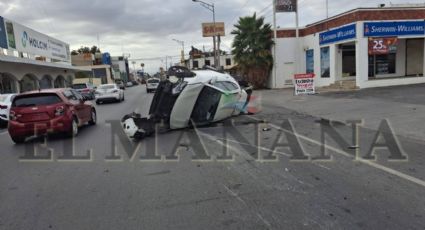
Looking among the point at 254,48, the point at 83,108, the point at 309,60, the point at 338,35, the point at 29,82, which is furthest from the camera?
the point at 29,82

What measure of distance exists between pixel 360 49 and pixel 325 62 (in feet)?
14.7

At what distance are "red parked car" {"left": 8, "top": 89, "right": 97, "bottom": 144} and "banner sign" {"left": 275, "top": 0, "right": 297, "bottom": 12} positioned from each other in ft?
74.7

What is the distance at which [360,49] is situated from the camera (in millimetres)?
Answer: 23953

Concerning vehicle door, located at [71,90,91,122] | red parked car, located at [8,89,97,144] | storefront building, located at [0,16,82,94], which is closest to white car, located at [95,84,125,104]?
storefront building, located at [0,16,82,94]

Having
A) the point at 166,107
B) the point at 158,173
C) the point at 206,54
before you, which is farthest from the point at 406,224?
the point at 206,54

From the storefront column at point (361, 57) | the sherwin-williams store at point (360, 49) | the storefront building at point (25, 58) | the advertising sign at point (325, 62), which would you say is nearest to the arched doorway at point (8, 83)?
the storefront building at point (25, 58)

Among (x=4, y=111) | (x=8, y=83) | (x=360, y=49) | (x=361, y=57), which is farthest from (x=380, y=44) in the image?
(x=8, y=83)

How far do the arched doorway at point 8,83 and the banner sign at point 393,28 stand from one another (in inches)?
1043

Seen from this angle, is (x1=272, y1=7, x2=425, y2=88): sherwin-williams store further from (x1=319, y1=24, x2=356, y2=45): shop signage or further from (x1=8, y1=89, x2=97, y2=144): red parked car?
(x1=8, y1=89, x2=97, y2=144): red parked car

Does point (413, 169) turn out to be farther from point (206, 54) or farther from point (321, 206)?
point (206, 54)

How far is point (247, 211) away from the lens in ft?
15.9

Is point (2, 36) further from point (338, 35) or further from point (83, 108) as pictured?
point (338, 35)

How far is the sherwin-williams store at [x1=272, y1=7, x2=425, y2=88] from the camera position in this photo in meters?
24.0

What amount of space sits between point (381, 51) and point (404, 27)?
219 cm
